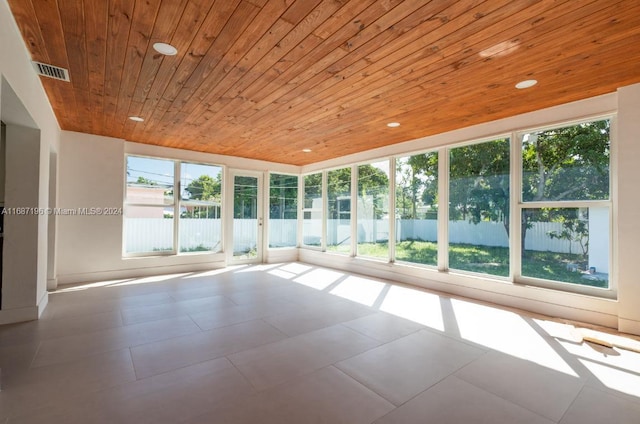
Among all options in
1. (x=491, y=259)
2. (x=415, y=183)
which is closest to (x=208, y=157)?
(x=415, y=183)

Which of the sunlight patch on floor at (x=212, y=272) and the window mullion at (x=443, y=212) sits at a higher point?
the window mullion at (x=443, y=212)

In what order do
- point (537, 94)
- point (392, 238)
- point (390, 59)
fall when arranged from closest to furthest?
point (390, 59)
point (537, 94)
point (392, 238)

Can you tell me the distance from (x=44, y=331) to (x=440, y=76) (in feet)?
15.7

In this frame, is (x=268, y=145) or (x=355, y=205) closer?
(x=268, y=145)

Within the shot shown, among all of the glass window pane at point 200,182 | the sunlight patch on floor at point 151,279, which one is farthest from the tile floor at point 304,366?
the glass window pane at point 200,182

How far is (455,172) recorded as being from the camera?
495 cm

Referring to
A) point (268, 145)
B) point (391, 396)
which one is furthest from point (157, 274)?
point (391, 396)

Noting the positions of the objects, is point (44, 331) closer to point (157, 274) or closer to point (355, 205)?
point (157, 274)

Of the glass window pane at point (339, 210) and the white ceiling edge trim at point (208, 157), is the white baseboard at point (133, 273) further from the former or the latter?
the glass window pane at point (339, 210)

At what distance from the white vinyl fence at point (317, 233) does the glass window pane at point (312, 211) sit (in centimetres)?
3

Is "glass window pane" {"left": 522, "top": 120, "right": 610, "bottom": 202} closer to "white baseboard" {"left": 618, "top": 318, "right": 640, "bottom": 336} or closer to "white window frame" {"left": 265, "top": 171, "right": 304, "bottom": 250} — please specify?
"white baseboard" {"left": 618, "top": 318, "right": 640, "bottom": 336}

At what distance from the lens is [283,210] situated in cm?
802

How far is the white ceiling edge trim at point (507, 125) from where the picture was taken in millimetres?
3533

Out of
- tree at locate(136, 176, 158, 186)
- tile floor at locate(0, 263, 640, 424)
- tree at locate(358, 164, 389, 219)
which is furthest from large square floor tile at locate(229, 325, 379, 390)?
tree at locate(136, 176, 158, 186)
